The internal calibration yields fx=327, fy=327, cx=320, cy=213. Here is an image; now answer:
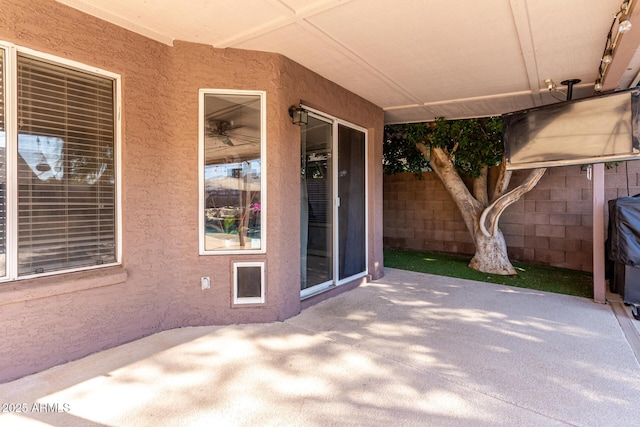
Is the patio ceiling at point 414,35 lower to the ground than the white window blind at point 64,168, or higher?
higher

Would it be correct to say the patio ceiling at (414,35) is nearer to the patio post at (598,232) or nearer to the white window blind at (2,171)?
the white window blind at (2,171)

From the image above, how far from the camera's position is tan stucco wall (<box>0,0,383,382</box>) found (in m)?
2.43

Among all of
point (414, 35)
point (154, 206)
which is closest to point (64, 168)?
point (154, 206)

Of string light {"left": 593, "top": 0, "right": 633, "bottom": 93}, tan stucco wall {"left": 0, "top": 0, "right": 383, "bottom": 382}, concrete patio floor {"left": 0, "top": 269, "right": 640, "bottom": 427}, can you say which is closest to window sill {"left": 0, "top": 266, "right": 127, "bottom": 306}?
tan stucco wall {"left": 0, "top": 0, "right": 383, "bottom": 382}

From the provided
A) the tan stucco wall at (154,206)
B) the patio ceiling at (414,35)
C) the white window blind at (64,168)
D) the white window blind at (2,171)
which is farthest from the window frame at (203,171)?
the white window blind at (2,171)

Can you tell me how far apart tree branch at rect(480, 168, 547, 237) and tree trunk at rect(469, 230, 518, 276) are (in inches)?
5.1

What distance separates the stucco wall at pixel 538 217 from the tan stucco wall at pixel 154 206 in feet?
15.5

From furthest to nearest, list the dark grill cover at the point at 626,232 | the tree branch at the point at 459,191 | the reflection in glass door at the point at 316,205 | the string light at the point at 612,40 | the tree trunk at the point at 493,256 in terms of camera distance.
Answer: the tree branch at the point at 459,191 → the tree trunk at the point at 493,256 → the reflection in glass door at the point at 316,205 → the dark grill cover at the point at 626,232 → the string light at the point at 612,40

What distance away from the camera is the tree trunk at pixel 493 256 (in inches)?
227

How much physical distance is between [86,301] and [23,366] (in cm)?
55

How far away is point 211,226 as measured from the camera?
339 cm

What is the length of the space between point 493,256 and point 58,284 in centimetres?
610

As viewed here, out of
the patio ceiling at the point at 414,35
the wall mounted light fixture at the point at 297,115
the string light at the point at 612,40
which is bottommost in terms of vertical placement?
the wall mounted light fixture at the point at 297,115

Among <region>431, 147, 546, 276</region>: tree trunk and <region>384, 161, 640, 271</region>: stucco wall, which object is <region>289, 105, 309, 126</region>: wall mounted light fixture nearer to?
<region>431, 147, 546, 276</region>: tree trunk
